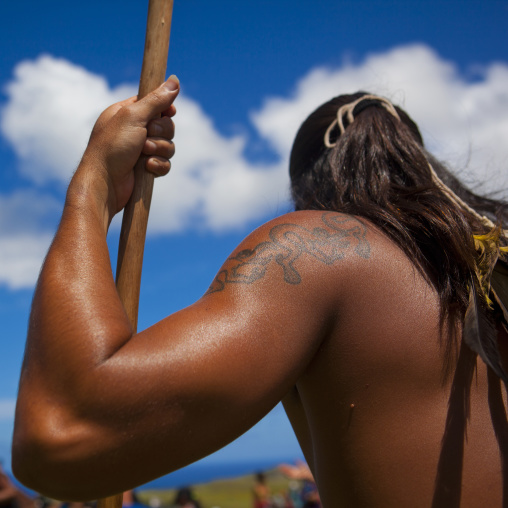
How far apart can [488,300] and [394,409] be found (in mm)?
450

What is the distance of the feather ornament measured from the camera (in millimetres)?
1547

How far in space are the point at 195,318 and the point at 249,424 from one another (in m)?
0.30

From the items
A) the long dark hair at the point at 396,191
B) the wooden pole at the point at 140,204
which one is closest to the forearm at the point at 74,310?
the wooden pole at the point at 140,204

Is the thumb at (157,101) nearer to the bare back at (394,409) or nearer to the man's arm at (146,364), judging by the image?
the man's arm at (146,364)

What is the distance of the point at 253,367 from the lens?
137 cm

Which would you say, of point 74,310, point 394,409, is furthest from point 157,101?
point 394,409

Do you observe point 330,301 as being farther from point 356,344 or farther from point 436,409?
point 436,409

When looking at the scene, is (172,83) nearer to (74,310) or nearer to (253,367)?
(74,310)

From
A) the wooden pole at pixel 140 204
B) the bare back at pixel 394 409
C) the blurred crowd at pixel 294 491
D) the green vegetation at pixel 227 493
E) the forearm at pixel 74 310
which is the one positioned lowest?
the green vegetation at pixel 227 493

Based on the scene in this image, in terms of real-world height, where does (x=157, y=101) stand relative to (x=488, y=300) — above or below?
above

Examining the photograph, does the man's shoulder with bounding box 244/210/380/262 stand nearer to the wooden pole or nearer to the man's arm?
the man's arm

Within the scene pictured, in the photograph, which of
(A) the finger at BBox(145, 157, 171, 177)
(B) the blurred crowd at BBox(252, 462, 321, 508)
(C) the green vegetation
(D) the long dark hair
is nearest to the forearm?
(A) the finger at BBox(145, 157, 171, 177)

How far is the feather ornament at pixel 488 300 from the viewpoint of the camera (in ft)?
5.08

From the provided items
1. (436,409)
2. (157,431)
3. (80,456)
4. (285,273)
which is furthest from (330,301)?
(80,456)
